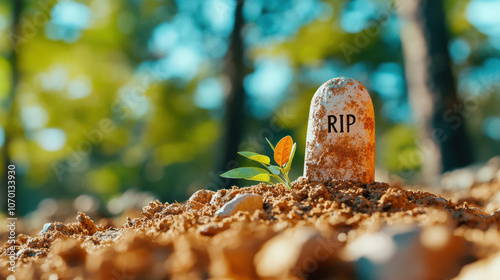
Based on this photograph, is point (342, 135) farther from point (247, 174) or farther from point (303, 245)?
point (303, 245)

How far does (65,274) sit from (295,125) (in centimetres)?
937

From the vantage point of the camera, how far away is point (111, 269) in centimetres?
134

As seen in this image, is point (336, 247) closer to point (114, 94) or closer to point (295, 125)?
point (295, 125)

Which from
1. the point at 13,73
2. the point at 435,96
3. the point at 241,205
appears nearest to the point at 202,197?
the point at 241,205

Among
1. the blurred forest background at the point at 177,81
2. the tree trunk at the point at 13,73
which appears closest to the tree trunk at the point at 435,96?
the blurred forest background at the point at 177,81

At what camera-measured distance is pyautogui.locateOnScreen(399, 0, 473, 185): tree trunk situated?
5641 millimetres

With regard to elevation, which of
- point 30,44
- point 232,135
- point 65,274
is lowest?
point 65,274

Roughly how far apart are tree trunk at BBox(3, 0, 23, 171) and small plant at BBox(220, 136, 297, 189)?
7.73 m

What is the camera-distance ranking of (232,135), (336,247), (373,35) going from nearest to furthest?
1. (336,247)
2. (232,135)
3. (373,35)

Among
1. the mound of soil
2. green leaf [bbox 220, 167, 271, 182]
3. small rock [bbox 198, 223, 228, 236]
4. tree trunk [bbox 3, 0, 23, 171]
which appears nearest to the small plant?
green leaf [bbox 220, 167, 271, 182]

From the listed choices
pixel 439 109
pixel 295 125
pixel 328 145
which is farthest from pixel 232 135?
pixel 328 145

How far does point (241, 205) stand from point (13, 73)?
871cm

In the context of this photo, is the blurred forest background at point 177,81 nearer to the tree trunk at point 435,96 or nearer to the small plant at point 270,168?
the tree trunk at point 435,96

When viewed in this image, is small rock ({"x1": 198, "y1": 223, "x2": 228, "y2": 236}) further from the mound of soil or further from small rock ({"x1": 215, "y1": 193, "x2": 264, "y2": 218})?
small rock ({"x1": 215, "y1": 193, "x2": 264, "y2": 218})
